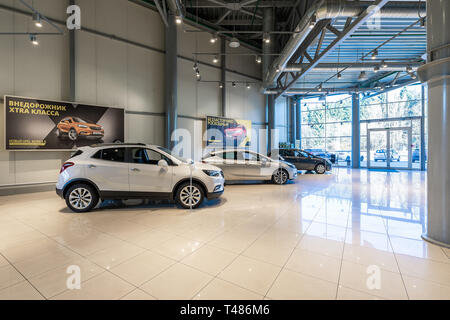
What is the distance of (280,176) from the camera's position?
25.1 ft

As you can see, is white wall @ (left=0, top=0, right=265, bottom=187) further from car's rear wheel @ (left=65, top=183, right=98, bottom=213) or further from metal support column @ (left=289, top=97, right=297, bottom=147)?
metal support column @ (left=289, top=97, right=297, bottom=147)

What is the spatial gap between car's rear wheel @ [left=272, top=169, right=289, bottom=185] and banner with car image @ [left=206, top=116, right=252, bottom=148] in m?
3.95

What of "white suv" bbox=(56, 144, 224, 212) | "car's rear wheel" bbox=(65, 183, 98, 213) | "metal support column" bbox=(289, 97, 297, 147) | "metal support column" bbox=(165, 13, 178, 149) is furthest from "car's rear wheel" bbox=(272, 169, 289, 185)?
"metal support column" bbox=(289, 97, 297, 147)

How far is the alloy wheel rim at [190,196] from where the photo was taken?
4598 millimetres

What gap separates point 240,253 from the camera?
263 cm

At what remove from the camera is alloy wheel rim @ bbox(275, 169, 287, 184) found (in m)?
7.64

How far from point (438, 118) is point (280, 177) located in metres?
4.99

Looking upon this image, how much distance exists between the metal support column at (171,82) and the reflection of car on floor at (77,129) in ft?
8.03

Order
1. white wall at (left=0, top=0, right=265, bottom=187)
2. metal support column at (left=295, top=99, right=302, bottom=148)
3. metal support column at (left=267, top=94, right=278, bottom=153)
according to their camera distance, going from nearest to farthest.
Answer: white wall at (left=0, top=0, right=265, bottom=187)
metal support column at (left=267, top=94, right=278, bottom=153)
metal support column at (left=295, top=99, right=302, bottom=148)

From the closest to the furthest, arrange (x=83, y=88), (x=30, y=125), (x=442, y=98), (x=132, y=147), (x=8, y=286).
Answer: (x=8, y=286) < (x=442, y=98) < (x=132, y=147) < (x=30, y=125) < (x=83, y=88)
